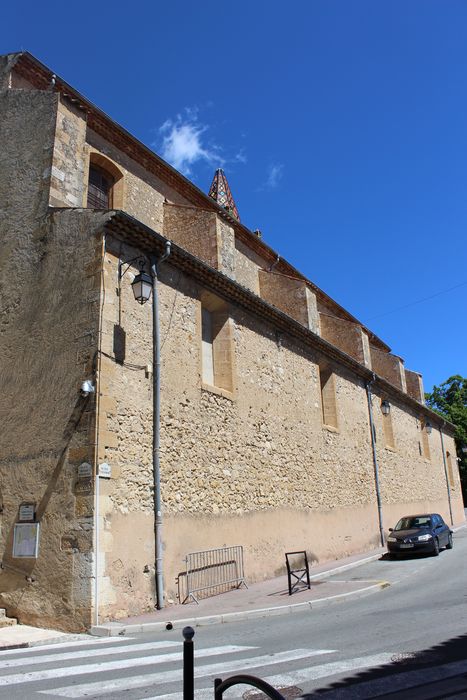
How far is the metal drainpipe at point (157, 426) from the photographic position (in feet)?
29.2

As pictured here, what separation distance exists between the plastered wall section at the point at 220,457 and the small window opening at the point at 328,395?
349 millimetres

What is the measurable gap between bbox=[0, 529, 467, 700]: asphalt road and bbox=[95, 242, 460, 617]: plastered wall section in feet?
5.82

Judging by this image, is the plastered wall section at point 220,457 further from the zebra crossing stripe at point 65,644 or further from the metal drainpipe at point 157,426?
the zebra crossing stripe at point 65,644

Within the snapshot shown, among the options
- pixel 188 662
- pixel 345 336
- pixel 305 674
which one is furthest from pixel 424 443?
pixel 188 662

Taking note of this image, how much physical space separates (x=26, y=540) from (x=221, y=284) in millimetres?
6066

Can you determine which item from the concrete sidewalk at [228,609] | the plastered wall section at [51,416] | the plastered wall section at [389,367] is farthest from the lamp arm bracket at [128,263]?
the plastered wall section at [389,367]

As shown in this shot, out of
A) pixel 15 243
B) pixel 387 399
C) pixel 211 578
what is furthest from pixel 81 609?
pixel 387 399

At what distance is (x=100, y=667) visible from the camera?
543 cm

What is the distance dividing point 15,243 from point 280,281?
8573mm

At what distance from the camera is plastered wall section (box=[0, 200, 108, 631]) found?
26.6 ft

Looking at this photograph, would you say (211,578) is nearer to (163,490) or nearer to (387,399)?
(163,490)

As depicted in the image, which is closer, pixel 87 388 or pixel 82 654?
pixel 82 654

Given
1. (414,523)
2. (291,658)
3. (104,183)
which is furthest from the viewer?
(414,523)

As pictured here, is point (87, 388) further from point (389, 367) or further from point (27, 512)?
point (389, 367)
